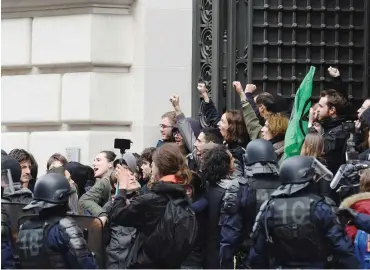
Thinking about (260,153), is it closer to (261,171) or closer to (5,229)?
(261,171)

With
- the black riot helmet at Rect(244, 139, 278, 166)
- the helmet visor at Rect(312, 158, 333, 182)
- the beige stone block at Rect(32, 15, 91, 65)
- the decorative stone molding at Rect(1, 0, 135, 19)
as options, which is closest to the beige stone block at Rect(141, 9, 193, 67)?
the decorative stone molding at Rect(1, 0, 135, 19)

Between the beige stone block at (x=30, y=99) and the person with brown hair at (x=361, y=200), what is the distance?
19.1 ft

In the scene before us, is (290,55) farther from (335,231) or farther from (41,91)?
(335,231)

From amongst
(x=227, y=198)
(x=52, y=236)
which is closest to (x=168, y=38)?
(x=227, y=198)

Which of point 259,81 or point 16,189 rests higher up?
point 259,81

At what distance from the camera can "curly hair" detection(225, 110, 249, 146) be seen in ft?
45.5

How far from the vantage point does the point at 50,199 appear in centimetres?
1153

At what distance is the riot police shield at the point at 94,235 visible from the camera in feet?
38.8

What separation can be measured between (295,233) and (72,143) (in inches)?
238

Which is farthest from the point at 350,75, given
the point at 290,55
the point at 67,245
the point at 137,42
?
the point at 67,245

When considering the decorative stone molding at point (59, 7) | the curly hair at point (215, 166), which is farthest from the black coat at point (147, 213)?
the decorative stone molding at point (59, 7)

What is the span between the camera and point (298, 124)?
531 inches

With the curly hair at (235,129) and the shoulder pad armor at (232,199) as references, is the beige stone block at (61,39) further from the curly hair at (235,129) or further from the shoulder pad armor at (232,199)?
the shoulder pad armor at (232,199)

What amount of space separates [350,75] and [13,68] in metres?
3.80
